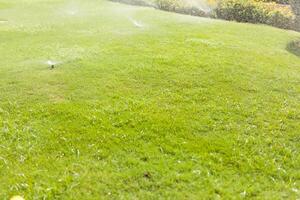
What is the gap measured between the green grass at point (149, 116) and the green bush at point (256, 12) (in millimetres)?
3439

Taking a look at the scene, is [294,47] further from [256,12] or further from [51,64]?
[51,64]

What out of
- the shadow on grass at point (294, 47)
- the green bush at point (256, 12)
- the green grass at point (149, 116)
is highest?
the green bush at point (256, 12)

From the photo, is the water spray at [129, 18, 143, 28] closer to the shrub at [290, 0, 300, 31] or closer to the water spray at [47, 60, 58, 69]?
the water spray at [47, 60, 58, 69]

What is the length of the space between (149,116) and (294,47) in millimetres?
9051

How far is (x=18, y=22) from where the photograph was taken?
1884 centimetres

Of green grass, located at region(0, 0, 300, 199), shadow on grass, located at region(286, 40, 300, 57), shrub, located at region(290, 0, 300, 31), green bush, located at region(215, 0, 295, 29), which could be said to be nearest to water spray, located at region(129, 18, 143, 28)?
green grass, located at region(0, 0, 300, 199)

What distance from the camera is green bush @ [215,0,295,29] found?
1878 centimetres

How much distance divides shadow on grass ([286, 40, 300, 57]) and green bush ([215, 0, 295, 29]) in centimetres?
309

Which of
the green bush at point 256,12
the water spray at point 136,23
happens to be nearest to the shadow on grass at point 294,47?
the green bush at point 256,12

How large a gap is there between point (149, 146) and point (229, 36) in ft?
30.4

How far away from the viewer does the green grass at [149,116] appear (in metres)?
6.64

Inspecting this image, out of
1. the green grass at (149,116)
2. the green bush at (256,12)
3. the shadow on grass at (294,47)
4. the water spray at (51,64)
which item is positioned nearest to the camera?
the green grass at (149,116)

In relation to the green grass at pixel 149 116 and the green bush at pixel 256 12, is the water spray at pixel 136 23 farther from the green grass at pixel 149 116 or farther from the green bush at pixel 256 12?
the green bush at pixel 256 12

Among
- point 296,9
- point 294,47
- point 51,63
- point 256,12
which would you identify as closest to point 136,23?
point 256,12
